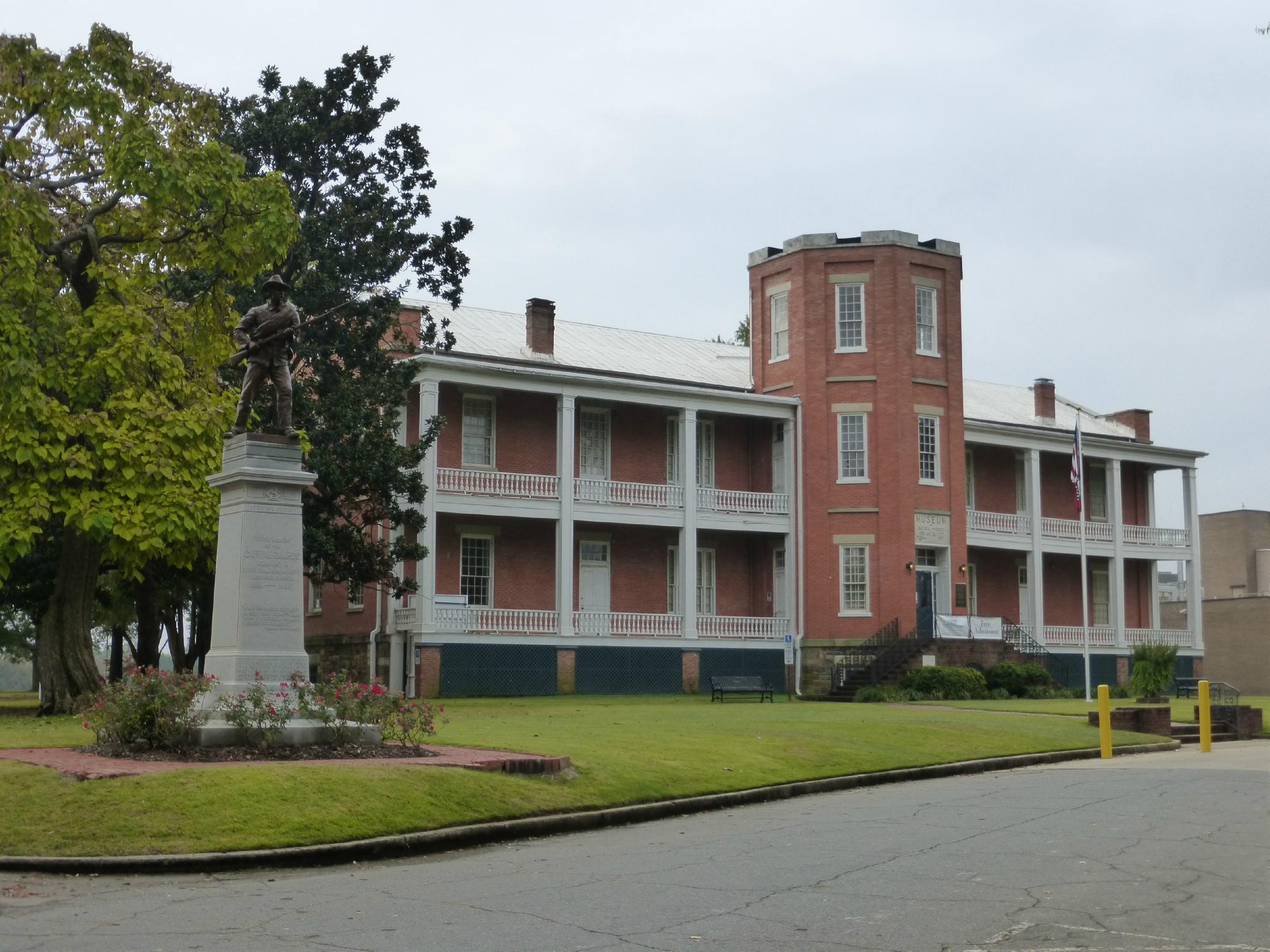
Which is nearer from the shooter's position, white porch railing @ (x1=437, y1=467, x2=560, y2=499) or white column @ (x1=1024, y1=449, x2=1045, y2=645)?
white porch railing @ (x1=437, y1=467, x2=560, y2=499)

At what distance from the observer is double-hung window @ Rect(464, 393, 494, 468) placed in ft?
123

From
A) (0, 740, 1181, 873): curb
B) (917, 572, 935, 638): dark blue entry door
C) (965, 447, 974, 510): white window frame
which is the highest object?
(965, 447, 974, 510): white window frame

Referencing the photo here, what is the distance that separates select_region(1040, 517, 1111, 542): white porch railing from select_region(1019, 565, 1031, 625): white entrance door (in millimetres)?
1584

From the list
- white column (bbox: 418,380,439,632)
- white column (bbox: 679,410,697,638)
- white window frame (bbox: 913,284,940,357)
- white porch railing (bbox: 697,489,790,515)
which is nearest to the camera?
white column (bbox: 418,380,439,632)

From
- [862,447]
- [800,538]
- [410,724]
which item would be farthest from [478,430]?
[410,724]

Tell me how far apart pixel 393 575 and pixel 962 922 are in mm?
25277

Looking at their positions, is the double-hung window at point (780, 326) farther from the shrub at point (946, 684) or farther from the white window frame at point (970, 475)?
the shrub at point (946, 684)

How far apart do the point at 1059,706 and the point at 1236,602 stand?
94.2 feet

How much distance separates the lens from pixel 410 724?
646 inches

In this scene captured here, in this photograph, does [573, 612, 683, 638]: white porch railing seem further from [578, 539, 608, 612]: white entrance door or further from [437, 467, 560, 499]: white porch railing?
[437, 467, 560, 499]: white porch railing

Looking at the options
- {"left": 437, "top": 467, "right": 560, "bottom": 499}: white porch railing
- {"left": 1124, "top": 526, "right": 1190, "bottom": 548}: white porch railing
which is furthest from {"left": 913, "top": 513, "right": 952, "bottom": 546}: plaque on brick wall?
{"left": 437, "top": 467, "right": 560, "bottom": 499}: white porch railing

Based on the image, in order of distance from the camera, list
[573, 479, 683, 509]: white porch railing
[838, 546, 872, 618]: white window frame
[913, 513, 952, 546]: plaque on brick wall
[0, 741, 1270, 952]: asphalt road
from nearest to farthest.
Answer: [0, 741, 1270, 952]: asphalt road → [573, 479, 683, 509]: white porch railing → [838, 546, 872, 618]: white window frame → [913, 513, 952, 546]: plaque on brick wall

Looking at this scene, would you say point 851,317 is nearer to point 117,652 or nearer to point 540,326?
point 540,326

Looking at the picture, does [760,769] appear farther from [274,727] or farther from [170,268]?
[170,268]
